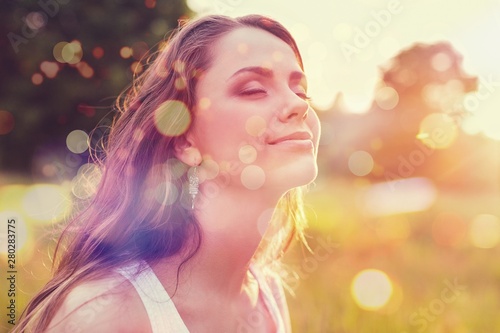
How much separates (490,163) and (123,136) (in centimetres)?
741

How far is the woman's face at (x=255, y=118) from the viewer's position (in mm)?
2252

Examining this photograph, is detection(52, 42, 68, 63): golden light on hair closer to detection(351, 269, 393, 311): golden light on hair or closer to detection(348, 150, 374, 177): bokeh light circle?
detection(348, 150, 374, 177): bokeh light circle

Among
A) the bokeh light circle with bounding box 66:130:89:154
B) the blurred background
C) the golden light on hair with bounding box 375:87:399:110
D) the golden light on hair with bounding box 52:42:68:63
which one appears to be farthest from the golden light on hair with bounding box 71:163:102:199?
the golden light on hair with bounding box 375:87:399:110

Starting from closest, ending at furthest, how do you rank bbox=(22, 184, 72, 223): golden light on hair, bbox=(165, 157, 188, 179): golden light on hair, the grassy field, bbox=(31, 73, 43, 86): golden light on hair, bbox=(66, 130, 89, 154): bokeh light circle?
bbox=(165, 157, 188, 179): golden light on hair → the grassy field → bbox=(22, 184, 72, 223): golden light on hair → bbox=(31, 73, 43, 86): golden light on hair → bbox=(66, 130, 89, 154): bokeh light circle

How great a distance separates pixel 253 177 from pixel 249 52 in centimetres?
56

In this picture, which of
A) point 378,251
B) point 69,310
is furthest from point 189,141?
point 378,251

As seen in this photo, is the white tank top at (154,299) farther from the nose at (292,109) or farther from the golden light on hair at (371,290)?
the golden light on hair at (371,290)


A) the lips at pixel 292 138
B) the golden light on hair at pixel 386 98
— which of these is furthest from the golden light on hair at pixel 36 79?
the lips at pixel 292 138

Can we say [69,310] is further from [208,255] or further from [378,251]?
[378,251]

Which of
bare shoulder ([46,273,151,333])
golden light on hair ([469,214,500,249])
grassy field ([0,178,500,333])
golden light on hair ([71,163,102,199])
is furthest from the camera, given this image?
golden light on hair ([469,214,500,249])

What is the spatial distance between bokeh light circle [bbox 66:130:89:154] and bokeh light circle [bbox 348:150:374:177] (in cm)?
575

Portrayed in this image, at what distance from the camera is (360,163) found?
450 inches

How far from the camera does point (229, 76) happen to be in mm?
2363

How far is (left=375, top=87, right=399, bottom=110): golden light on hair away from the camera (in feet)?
51.5
